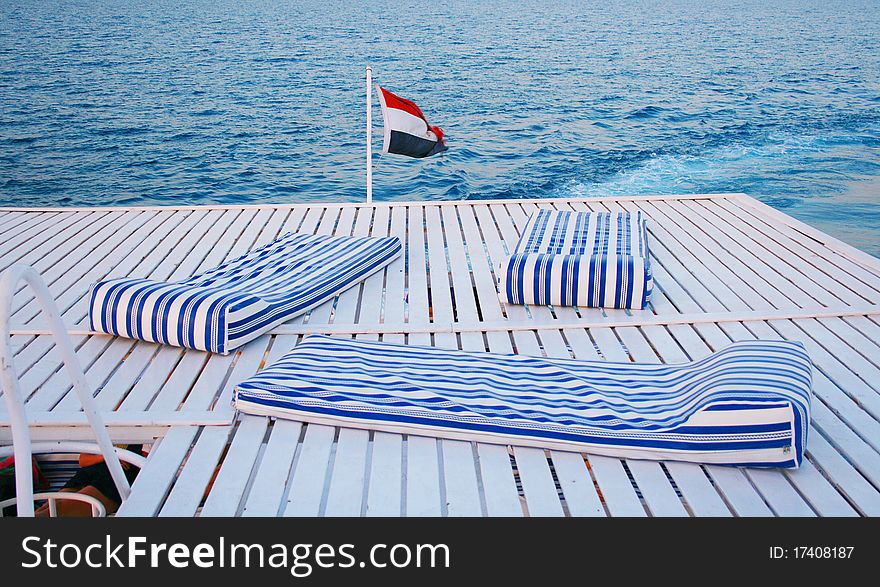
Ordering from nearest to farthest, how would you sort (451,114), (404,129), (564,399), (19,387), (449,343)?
(19,387) → (564,399) → (449,343) → (404,129) → (451,114)

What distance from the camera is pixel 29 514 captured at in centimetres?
189

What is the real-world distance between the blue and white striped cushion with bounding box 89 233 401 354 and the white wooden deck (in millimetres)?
82

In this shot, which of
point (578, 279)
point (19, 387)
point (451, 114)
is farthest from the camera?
point (451, 114)

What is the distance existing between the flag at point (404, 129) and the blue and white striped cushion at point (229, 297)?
127 centimetres

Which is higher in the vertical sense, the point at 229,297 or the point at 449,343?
the point at 229,297

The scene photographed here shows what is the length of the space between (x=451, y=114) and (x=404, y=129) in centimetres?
1100

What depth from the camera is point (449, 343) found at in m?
3.62

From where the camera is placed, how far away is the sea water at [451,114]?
1181 centimetres

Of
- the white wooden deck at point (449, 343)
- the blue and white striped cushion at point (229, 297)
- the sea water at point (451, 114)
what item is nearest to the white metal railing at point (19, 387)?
the white wooden deck at point (449, 343)

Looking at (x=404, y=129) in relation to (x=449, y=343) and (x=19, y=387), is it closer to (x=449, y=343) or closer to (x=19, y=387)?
(x=449, y=343)

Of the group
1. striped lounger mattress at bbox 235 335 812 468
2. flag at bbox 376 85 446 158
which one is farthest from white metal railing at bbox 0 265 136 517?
flag at bbox 376 85 446 158

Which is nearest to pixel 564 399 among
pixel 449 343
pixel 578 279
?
pixel 449 343

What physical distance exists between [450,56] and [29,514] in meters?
24.7

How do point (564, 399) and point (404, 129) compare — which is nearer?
point (564, 399)
